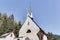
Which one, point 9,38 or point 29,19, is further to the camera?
point 9,38

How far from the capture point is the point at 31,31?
4316 cm

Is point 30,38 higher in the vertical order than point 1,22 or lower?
lower

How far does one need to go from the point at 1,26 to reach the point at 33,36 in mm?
48663

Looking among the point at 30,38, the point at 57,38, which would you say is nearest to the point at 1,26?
the point at 57,38

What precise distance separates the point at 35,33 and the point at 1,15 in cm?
7184

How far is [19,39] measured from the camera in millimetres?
44312

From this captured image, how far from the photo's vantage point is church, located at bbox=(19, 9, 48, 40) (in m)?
42.5

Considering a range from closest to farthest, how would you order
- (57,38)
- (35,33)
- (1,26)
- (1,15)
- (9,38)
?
(35,33), (9,38), (57,38), (1,26), (1,15)

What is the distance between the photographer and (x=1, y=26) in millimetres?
89500

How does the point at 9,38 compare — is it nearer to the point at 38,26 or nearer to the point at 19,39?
the point at 19,39

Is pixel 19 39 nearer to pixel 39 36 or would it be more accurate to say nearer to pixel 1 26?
pixel 39 36

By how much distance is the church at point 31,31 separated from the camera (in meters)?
42.5

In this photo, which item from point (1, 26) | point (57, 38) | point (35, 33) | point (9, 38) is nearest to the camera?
point (35, 33)

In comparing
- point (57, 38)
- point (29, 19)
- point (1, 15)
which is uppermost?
point (1, 15)
